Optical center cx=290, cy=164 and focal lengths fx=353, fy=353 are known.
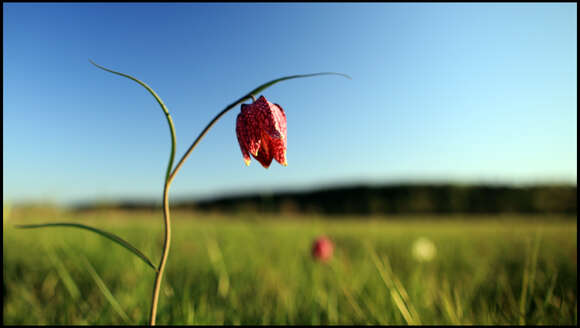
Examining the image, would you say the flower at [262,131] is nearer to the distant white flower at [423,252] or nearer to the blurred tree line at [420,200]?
the distant white flower at [423,252]

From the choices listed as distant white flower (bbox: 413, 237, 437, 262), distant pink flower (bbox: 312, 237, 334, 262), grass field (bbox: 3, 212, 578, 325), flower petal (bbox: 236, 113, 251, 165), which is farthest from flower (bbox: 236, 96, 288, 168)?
distant white flower (bbox: 413, 237, 437, 262)

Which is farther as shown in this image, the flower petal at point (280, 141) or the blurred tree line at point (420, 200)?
the blurred tree line at point (420, 200)

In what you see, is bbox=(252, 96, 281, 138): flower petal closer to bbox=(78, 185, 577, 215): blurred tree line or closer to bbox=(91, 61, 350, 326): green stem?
bbox=(91, 61, 350, 326): green stem

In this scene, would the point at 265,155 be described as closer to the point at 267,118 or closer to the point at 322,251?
the point at 267,118

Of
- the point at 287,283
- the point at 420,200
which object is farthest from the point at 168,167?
the point at 420,200

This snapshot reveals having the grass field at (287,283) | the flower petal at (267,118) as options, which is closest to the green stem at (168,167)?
the flower petal at (267,118)

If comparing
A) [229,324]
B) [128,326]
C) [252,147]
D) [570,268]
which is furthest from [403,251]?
[252,147]
